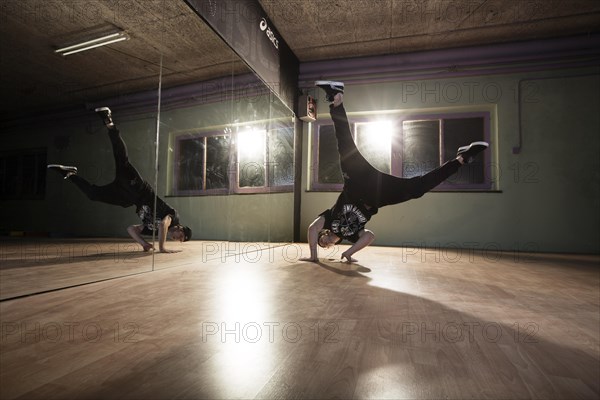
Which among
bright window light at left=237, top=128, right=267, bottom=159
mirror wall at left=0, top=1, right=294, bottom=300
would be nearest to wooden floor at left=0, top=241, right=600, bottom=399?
mirror wall at left=0, top=1, right=294, bottom=300

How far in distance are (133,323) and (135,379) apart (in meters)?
0.51

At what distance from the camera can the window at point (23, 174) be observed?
1.86 m

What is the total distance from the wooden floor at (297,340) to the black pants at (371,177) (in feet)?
4.69

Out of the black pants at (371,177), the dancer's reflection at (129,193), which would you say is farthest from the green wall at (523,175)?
the dancer's reflection at (129,193)

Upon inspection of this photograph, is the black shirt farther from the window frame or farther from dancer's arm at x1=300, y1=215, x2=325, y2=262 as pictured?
dancer's arm at x1=300, y1=215, x2=325, y2=262

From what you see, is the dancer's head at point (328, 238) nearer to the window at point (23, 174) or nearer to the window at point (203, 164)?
the window at point (203, 164)

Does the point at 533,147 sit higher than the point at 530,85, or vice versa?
the point at 530,85

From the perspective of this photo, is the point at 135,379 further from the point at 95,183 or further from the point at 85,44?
the point at 85,44

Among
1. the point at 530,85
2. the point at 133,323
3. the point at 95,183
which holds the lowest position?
the point at 133,323

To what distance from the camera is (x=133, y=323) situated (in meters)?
1.29

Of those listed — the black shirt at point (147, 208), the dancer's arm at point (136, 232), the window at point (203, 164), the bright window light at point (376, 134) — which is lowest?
the dancer's arm at point (136, 232)

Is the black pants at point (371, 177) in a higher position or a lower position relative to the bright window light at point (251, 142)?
lower

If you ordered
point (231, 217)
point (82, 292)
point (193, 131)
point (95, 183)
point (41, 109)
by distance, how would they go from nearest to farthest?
point (82, 292) → point (41, 109) → point (95, 183) → point (193, 131) → point (231, 217)

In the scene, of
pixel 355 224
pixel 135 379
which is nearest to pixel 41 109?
pixel 135 379
